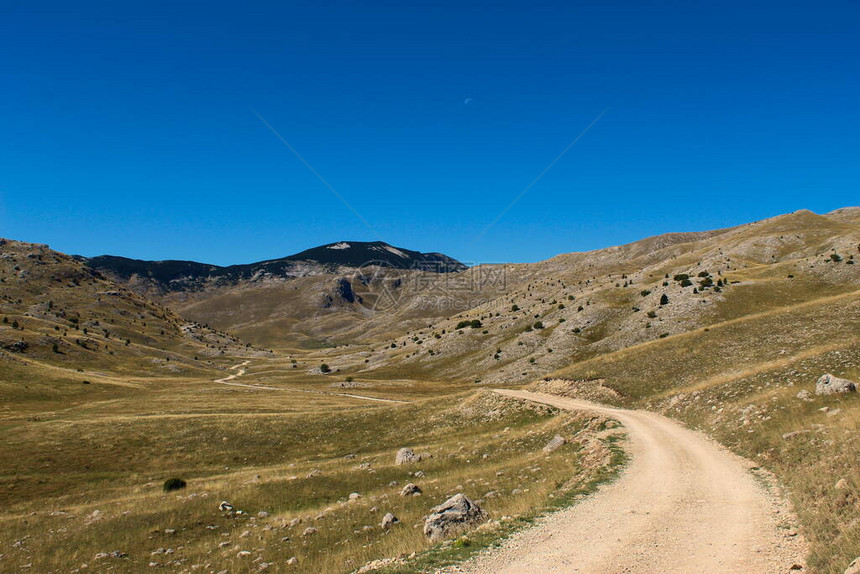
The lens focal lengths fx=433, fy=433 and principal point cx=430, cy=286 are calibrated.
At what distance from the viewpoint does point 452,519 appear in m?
17.5

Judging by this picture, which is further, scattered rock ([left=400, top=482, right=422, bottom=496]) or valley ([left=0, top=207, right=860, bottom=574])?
scattered rock ([left=400, top=482, right=422, bottom=496])

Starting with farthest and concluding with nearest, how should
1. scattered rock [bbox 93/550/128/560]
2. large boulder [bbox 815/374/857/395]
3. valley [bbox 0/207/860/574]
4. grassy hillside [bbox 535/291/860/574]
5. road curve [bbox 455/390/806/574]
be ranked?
large boulder [bbox 815/374/857/395] < scattered rock [bbox 93/550/128/560] < valley [bbox 0/207/860/574] < grassy hillside [bbox 535/291/860/574] < road curve [bbox 455/390/806/574]

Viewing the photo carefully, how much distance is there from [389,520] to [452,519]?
4486 mm

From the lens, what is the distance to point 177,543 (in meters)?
23.0

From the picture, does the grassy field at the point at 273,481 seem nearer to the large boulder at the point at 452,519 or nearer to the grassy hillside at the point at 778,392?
the large boulder at the point at 452,519

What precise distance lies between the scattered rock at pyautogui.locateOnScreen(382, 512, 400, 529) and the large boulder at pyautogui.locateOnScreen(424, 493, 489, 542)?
284cm

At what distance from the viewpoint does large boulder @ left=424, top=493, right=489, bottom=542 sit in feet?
55.4

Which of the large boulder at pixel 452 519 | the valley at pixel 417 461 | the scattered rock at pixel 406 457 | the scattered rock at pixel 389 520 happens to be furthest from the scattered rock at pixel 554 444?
the scattered rock at pixel 389 520

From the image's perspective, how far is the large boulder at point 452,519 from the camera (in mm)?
16891

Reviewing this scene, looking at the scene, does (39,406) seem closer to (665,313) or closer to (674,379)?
(674,379)

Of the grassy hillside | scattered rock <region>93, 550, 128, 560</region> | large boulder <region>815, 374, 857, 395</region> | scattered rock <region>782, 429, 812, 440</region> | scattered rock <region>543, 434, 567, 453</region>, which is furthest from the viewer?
scattered rock <region>543, 434, 567, 453</region>

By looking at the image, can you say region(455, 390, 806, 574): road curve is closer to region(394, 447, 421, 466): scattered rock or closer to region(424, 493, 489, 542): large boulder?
region(424, 493, 489, 542): large boulder

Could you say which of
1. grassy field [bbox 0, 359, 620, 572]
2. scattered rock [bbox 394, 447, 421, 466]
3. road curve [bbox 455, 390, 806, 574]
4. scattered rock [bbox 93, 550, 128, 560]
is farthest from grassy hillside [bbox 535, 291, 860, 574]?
scattered rock [bbox 93, 550, 128, 560]

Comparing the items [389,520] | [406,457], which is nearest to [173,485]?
[406,457]
